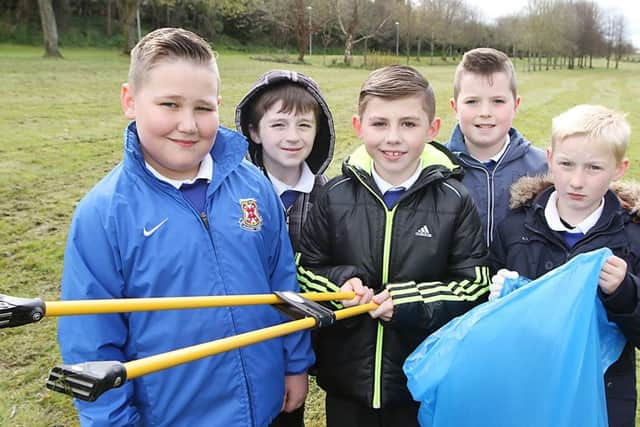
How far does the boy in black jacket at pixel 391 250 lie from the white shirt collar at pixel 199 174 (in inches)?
22.1

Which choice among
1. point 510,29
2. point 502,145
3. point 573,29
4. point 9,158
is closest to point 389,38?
point 510,29

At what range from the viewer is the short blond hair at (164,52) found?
2.07 meters

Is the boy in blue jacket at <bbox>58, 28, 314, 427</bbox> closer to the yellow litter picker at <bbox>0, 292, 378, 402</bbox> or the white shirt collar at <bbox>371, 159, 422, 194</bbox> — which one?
the yellow litter picker at <bbox>0, 292, 378, 402</bbox>

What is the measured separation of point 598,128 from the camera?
234 centimetres

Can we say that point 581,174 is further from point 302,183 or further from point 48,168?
point 48,168

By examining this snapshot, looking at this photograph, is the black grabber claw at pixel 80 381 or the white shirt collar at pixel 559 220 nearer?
the black grabber claw at pixel 80 381

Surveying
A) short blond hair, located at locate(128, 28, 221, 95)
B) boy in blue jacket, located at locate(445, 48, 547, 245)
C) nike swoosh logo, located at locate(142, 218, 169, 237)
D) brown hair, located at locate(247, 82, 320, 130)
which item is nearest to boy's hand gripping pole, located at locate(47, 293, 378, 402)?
nike swoosh logo, located at locate(142, 218, 169, 237)

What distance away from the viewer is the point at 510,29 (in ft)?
241

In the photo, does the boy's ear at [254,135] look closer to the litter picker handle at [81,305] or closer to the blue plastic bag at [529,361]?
the litter picker handle at [81,305]

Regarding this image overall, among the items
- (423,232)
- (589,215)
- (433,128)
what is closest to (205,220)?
(423,232)

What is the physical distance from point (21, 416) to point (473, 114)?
3182 mm

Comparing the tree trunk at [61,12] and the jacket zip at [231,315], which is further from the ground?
→ the tree trunk at [61,12]

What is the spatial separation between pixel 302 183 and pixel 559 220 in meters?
1.20

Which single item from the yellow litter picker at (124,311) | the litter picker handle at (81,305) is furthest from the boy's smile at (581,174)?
the litter picker handle at (81,305)
